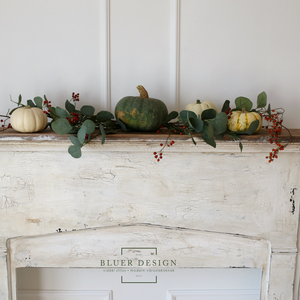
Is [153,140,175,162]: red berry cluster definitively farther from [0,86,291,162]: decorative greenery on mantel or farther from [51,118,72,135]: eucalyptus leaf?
[51,118,72,135]: eucalyptus leaf

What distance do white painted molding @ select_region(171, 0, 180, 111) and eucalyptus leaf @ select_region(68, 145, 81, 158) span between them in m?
0.51

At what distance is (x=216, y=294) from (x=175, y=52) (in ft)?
3.78

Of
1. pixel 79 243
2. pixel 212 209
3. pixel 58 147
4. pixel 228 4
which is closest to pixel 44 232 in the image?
pixel 79 243

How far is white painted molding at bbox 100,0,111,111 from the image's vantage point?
116cm

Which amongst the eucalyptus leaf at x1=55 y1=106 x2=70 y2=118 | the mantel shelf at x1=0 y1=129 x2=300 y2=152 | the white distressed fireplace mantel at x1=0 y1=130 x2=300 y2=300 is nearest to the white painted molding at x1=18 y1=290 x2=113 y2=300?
the white distressed fireplace mantel at x1=0 y1=130 x2=300 y2=300

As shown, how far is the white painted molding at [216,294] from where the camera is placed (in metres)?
1.33

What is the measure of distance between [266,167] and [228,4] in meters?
0.72

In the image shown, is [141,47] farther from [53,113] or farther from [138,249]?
[138,249]

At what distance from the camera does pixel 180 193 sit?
1038mm

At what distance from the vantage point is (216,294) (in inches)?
52.2

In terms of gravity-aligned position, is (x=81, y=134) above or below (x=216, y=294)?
above

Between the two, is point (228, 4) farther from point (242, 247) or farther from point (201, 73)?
point (242, 247)

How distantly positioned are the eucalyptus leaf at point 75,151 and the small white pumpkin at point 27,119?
0.55 ft

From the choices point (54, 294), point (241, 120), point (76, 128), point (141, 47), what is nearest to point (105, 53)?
point (141, 47)
